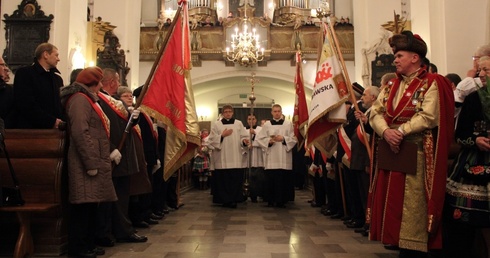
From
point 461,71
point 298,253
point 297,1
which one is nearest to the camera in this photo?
point 298,253

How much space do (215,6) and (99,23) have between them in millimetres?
7860

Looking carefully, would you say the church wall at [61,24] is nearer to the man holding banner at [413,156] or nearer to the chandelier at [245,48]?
the chandelier at [245,48]

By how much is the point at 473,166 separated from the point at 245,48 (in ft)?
39.0

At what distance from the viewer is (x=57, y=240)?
12.2 feet

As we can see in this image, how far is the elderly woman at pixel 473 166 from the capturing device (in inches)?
115

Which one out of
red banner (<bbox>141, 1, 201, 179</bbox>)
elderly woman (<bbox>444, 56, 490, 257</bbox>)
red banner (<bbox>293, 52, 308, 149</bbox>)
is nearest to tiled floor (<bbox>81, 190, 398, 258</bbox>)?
red banner (<bbox>141, 1, 201, 179</bbox>)

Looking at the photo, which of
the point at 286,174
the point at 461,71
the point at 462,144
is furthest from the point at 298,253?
the point at 461,71

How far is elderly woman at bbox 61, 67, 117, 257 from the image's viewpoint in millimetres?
3449

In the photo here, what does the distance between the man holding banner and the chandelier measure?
11373mm

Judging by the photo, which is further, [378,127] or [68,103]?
[68,103]

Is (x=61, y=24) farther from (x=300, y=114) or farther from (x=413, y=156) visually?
(x=413, y=156)

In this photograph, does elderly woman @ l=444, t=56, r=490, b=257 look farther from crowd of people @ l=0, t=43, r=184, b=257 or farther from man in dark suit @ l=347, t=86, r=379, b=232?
crowd of people @ l=0, t=43, r=184, b=257

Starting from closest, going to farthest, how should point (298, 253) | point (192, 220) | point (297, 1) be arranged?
point (298, 253) → point (192, 220) → point (297, 1)

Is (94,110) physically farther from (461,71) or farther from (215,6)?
(215,6)
